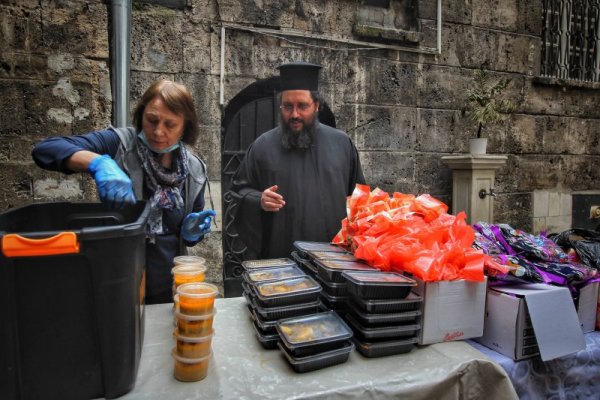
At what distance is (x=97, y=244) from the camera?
108cm

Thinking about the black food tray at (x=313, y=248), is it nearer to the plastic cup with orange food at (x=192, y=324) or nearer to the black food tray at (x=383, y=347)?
the black food tray at (x=383, y=347)

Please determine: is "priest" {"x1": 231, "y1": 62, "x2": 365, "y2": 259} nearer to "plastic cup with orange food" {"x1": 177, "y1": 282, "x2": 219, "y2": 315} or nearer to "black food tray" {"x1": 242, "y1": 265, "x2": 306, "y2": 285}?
"black food tray" {"x1": 242, "y1": 265, "x2": 306, "y2": 285}

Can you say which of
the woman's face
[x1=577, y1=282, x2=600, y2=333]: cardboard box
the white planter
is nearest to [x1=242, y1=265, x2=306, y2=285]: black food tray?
the woman's face

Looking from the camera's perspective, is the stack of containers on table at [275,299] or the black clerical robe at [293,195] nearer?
the stack of containers on table at [275,299]

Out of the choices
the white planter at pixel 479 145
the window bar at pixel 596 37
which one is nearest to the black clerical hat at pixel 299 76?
the white planter at pixel 479 145

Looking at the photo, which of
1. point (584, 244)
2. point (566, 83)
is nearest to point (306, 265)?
point (584, 244)

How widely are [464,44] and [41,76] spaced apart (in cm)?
460

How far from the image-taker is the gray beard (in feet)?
10.1

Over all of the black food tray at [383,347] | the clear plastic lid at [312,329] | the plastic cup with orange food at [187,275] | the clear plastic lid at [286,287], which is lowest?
the black food tray at [383,347]

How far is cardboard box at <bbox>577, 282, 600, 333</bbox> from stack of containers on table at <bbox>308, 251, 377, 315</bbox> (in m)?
Result: 1.00

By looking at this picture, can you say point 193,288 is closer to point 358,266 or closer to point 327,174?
point 358,266

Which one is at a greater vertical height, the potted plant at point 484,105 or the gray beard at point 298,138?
the potted plant at point 484,105

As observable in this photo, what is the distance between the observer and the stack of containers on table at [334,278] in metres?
1.66

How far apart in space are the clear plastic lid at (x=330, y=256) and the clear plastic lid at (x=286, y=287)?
17 centimetres
